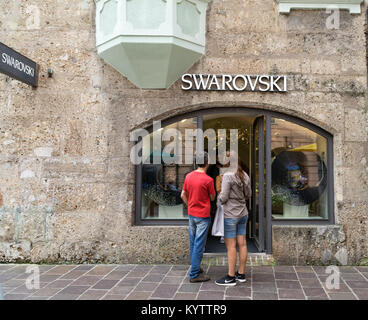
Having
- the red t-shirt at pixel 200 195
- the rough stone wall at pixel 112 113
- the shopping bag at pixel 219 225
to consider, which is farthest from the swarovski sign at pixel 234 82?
the shopping bag at pixel 219 225

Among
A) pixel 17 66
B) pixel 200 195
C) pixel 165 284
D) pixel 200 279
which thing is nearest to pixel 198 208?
pixel 200 195

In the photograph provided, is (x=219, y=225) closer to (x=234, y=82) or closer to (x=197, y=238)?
(x=197, y=238)

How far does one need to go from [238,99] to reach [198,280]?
284 cm

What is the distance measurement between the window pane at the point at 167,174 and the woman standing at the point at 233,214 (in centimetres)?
142

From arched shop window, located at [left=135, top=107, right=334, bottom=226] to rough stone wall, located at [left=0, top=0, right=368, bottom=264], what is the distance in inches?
7.3

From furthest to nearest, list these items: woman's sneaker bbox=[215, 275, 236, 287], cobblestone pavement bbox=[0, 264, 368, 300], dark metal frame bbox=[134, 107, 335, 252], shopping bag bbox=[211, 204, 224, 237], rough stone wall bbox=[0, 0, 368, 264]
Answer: dark metal frame bbox=[134, 107, 335, 252] < rough stone wall bbox=[0, 0, 368, 264] < shopping bag bbox=[211, 204, 224, 237] < woman's sneaker bbox=[215, 275, 236, 287] < cobblestone pavement bbox=[0, 264, 368, 300]

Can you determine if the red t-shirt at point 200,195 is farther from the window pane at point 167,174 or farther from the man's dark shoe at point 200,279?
the window pane at point 167,174

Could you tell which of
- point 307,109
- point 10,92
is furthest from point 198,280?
point 10,92

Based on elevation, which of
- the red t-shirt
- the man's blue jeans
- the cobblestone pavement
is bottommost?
the cobblestone pavement

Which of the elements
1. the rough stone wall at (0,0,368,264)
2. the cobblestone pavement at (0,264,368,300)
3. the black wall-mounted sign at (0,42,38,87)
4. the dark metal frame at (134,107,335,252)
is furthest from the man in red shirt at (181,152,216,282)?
the black wall-mounted sign at (0,42,38,87)

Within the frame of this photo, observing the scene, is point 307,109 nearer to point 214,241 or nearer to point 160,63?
point 160,63

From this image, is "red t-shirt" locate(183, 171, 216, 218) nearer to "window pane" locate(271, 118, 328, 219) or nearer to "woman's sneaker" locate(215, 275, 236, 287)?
"woman's sneaker" locate(215, 275, 236, 287)

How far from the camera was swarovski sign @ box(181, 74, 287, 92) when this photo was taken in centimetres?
521

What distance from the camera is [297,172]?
547 cm
